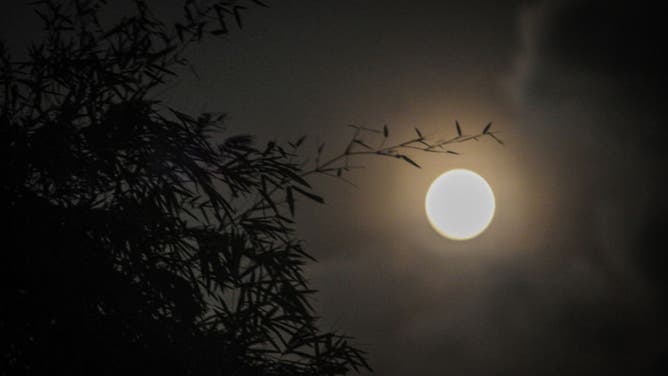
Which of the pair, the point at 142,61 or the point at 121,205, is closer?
the point at 121,205

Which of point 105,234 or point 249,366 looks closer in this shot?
point 105,234

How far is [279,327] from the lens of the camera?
412cm

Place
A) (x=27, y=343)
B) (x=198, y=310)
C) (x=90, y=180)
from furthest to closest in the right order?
(x=198, y=310), (x=90, y=180), (x=27, y=343)

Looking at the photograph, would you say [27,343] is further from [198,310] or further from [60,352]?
[198,310]

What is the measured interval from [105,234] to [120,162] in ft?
1.57

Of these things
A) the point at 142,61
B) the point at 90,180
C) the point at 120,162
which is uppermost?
the point at 142,61

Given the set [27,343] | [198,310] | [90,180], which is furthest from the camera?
[198,310]

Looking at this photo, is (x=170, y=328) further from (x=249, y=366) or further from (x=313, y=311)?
(x=313, y=311)

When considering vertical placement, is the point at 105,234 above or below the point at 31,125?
A: below

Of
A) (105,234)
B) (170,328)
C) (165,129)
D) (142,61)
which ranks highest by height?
(142,61)

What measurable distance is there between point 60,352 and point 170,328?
0.68 m

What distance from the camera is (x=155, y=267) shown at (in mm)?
3682

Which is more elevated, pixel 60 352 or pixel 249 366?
pixel 249 366

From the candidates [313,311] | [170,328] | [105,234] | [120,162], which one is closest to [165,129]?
[120,162]
